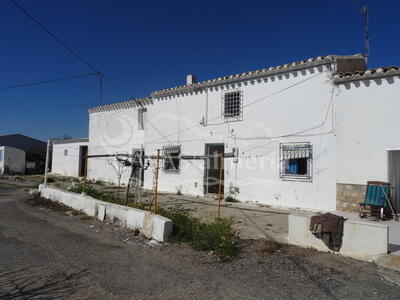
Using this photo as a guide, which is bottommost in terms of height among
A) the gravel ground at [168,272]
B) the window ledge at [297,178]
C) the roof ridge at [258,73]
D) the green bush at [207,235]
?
the gravel ground at [168,272]

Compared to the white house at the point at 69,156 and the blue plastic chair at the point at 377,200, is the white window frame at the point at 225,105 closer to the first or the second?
the blue plastic chair at the point at 377,200

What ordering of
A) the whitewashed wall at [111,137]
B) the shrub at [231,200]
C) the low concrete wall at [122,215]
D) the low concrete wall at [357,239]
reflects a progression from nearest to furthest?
the low concrete wall at [357,239] → the low concrete wall at [122,215] → the shrub at [231,200] → the whitewashed wall at [111,137]

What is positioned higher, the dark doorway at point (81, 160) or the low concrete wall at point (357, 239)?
the dark doorway at point (81, 160)

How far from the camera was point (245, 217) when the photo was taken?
880 cm

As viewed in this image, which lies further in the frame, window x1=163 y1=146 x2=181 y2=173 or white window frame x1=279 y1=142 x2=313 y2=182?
window x1=163 y1=146 x2=181 y2=173

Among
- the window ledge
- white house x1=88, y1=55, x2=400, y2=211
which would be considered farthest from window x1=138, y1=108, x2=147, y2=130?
the window ledge

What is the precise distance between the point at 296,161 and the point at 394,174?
281cm

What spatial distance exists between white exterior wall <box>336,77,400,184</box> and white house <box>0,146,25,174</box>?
27.0 m

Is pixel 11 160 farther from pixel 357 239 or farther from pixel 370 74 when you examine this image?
pixel 357 239

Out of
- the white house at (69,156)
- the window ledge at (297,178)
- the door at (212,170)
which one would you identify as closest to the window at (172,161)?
the door at (212,170)

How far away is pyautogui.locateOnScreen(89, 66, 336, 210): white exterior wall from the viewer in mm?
9875

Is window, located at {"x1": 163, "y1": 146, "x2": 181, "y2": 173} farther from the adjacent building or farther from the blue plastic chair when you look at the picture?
the adjacent building

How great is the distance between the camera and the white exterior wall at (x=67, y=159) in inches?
902

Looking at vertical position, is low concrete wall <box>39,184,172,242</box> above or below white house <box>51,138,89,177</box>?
below
